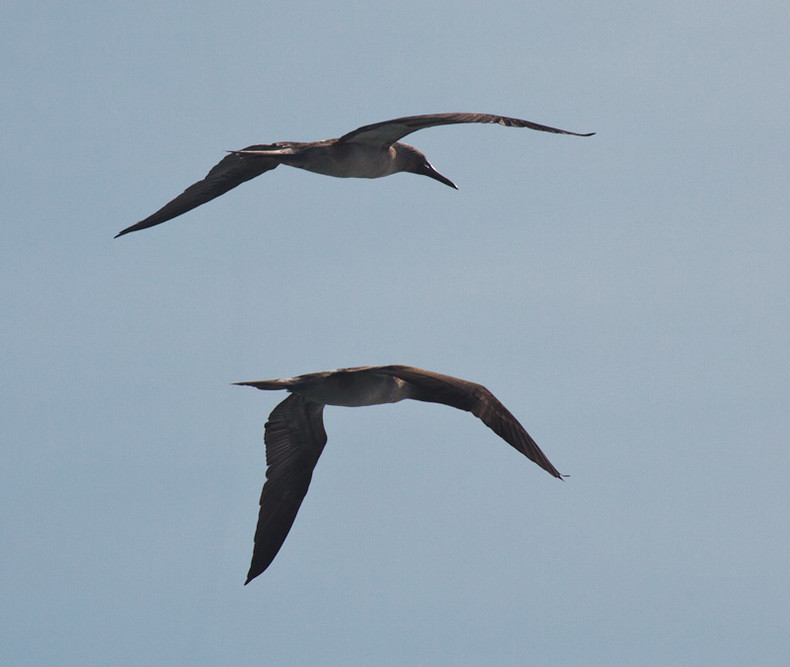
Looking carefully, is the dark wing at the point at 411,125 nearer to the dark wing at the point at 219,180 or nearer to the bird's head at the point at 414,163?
the bird's head at the point at 414,163

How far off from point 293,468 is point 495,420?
445 centimetres

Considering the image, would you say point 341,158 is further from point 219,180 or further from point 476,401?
point 476,401

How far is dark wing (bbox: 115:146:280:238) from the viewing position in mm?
24547

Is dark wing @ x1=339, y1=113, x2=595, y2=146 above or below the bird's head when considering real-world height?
above

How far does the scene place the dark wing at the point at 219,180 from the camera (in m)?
24.5

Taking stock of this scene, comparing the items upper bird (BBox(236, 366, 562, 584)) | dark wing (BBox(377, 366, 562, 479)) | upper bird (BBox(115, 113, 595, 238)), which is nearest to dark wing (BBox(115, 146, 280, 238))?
upper bird (BBox(115, 113, 595, 238))

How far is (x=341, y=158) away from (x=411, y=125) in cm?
228

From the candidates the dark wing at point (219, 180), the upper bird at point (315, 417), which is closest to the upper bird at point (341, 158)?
the dark wing at point (219, 180)

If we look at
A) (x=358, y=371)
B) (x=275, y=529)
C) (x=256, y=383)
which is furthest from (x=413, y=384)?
(x=275, y=529)

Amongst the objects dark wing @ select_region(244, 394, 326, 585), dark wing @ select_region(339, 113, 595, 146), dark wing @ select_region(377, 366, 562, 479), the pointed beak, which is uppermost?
dark wing @ select_region(339, 113, 595, 146)

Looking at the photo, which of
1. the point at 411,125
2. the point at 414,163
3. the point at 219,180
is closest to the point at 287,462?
the point at 219,180

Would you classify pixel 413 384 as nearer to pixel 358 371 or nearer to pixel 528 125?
pixel 358 371

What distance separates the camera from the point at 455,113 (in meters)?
20.0

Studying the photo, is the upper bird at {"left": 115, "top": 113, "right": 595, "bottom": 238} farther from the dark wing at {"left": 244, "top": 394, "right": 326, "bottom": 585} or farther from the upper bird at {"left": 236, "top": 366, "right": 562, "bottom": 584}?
the dark wing at {"left": 244, "top": 394, "right": 326, "bottom": 585}
